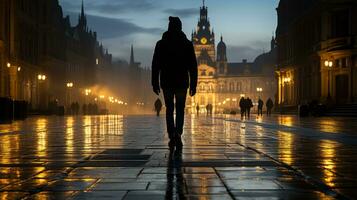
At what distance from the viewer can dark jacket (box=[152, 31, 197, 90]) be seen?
384 inches

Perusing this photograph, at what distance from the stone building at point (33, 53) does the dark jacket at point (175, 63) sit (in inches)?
1383

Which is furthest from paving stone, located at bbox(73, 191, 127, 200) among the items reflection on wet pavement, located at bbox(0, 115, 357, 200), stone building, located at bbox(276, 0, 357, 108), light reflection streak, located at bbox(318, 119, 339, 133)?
stone building, located at bbox(276, 0, 357, 108)

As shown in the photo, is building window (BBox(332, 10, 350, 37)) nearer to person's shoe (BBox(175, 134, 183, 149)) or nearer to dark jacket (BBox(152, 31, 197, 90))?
dark jacket (BBox(152, 31, 197, 90))

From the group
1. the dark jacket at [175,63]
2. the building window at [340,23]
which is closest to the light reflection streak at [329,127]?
the dark jacket at [175,63]

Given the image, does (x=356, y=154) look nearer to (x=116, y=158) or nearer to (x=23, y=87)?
(x=116, y=158)

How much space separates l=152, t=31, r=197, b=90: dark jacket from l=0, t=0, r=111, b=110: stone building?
115 feet

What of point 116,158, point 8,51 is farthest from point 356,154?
point 8,51

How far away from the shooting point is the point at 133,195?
15.7 ft

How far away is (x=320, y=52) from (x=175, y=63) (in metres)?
46.7

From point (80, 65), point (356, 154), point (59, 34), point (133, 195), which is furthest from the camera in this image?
point (80, 65)

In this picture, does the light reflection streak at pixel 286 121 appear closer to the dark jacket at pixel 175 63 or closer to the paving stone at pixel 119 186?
the dark jacket at pixel 175 63

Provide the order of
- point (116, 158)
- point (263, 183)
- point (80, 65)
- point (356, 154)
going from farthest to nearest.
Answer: point (80, 65) < point (356, 154) < point (116, 158) < point (263, 183)

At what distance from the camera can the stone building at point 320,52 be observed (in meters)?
50.3

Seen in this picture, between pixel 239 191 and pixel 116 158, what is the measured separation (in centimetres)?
341
